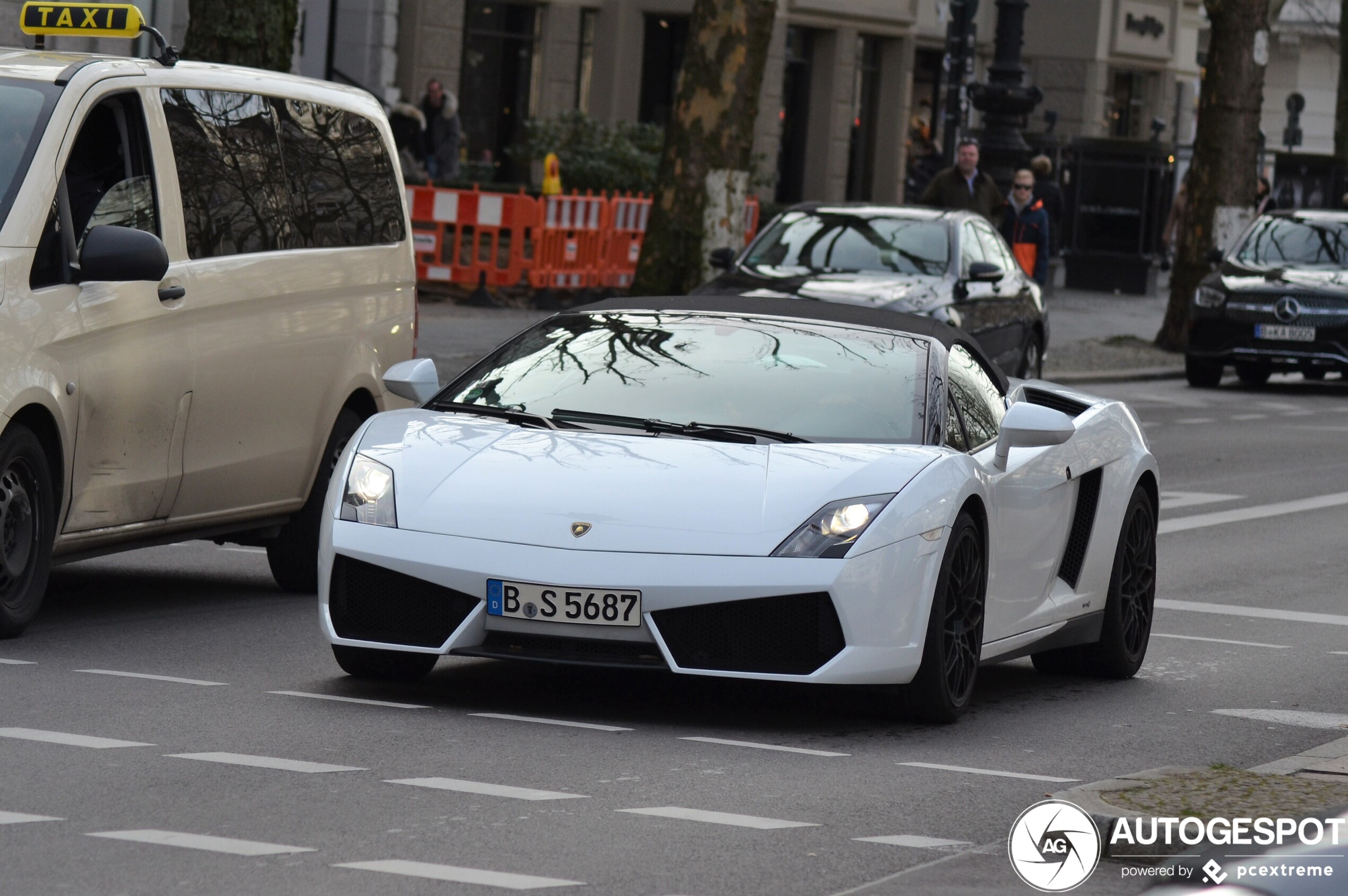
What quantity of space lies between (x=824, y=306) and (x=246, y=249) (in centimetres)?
229

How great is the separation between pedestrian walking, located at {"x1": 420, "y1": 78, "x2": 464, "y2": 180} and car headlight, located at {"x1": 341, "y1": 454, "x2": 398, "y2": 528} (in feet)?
80.6

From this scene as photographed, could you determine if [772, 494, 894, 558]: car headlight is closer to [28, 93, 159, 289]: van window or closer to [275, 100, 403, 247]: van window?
[28, 93, 159, 289]: van window

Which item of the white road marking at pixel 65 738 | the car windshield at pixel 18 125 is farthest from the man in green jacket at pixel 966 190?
the white road marking at pixel 65 738

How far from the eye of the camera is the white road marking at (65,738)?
6.67 metres

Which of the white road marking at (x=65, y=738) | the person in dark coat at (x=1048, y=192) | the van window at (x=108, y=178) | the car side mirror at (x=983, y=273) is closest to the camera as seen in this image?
the white road marking at (x=65, y=738)

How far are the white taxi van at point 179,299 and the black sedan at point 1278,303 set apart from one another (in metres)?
Answer: 15.6

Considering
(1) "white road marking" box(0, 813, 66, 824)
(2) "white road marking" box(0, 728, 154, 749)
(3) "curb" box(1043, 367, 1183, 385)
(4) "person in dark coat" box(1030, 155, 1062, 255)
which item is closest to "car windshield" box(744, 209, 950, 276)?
(3) "curb" box(1043, 367, 1183, 385)

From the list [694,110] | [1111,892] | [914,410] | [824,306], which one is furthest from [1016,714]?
[694,110]

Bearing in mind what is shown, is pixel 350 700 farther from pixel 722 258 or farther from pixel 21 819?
pixel 722 258

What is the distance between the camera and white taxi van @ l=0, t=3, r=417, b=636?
27.8ft

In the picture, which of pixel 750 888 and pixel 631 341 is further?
pixel 631 341

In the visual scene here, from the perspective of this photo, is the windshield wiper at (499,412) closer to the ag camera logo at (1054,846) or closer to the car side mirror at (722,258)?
the ag camera logo at (1054,846)

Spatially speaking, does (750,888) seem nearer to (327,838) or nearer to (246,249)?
(327,838)

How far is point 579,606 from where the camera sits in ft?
23.5
